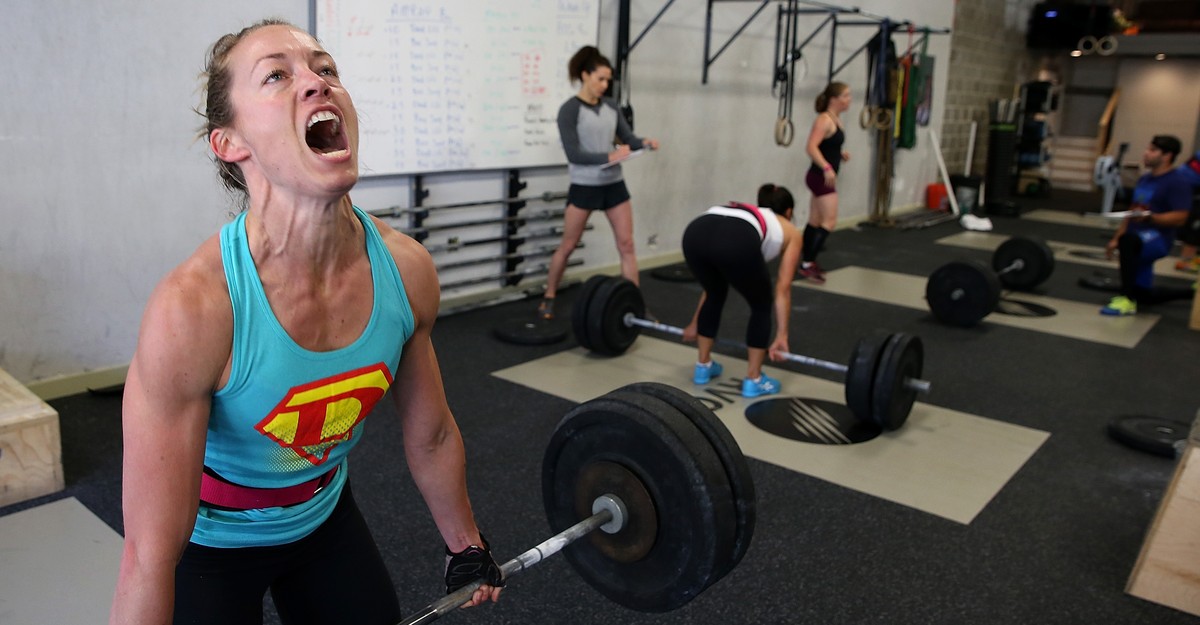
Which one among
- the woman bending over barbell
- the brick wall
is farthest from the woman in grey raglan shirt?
the brick wall

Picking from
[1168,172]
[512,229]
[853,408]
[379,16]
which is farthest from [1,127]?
[1168,172]

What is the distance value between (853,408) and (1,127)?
105 inches

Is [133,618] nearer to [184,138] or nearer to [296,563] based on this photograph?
[296,563]

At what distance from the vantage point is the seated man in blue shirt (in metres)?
4.57

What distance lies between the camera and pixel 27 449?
2205 mm

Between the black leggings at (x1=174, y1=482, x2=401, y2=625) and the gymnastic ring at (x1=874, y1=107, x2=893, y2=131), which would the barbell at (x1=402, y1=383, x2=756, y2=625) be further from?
the gymnastic ring at (x1=874, y1=107, x2=893, y2=131)

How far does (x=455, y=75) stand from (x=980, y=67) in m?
7.31

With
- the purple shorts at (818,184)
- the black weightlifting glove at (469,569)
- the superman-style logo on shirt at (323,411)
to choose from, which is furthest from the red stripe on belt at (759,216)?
the purple shorts at (818,184)

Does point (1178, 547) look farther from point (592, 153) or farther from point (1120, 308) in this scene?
point (1120, 308)

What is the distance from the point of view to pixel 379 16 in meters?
3.47

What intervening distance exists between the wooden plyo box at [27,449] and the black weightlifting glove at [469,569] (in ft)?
5.02

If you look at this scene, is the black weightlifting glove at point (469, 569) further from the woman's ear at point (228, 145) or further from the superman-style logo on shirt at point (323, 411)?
the woman's ear at point (228, 145)

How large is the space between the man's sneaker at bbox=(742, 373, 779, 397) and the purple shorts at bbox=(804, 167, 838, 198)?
2194 millimetres

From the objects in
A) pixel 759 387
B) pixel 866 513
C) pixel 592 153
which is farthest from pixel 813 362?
pixel 592 153
